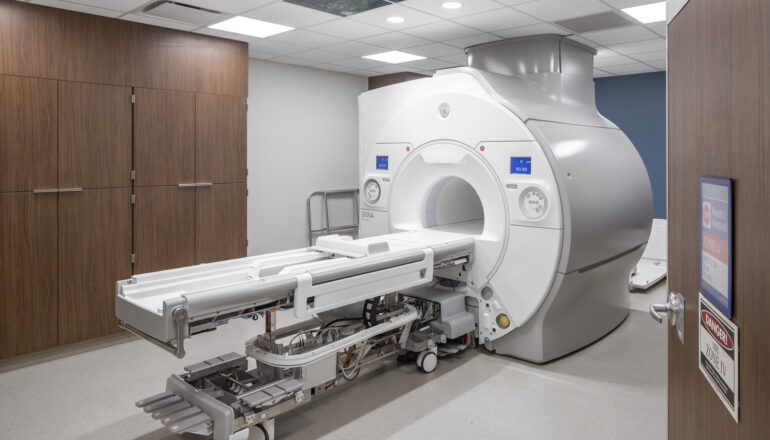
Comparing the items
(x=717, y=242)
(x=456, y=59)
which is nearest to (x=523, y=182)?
(x=717, y=242)

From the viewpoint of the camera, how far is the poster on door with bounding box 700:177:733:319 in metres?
0.90

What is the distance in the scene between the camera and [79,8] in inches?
138

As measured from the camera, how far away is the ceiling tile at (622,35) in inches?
159

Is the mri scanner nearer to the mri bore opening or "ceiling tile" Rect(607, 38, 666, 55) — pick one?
the mri bore opening

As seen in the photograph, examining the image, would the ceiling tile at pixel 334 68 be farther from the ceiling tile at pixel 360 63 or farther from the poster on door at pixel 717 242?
the poster on door at pixel 717 242

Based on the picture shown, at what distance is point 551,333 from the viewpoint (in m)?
3.38

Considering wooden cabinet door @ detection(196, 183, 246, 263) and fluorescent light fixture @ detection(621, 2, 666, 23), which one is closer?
fluorescent light fixture @ detection(621, 2, 666, 23)

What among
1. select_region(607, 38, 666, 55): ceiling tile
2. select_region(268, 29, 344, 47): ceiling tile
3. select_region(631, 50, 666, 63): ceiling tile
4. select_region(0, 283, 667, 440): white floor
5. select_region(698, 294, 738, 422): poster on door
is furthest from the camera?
select_region(631, 50, 666, 63): ceiling tile

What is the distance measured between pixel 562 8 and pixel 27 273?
376cm

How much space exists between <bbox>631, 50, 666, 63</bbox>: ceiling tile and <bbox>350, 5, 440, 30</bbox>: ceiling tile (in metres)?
2.39

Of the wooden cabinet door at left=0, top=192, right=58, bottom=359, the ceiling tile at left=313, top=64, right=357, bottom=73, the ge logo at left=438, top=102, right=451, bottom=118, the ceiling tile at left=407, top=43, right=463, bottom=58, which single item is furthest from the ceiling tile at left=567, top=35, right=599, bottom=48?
the wooden cabinet door at left=0, top=192, right=58, bottom=359

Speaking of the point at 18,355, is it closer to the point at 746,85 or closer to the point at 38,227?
the point at 38,227

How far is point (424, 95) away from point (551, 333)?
5.75 feet

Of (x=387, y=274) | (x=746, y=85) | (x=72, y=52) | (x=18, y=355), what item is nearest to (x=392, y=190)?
(x=387, y=274)
